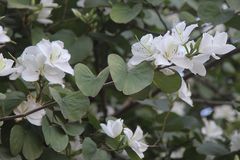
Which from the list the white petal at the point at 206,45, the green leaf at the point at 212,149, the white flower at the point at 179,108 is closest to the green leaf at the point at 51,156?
the white petal at the point at 206,45

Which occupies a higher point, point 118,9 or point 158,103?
point 118,9

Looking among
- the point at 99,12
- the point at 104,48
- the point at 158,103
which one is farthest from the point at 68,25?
the point at 158,103

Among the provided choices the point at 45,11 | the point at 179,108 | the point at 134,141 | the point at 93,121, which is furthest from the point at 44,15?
the point at 179,108

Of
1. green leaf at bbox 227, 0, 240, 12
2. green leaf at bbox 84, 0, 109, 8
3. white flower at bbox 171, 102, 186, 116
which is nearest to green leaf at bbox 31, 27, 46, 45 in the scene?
green leaf at bbox 84, 0, 109, 8

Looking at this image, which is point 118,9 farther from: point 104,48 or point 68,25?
point 104,48

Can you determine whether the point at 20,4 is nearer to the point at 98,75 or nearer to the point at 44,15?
the point at 44,15
